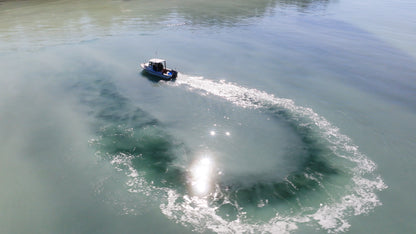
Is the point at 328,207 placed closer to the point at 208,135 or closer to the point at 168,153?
the point at 208,135

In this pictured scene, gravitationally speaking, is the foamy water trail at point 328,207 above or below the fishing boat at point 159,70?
below

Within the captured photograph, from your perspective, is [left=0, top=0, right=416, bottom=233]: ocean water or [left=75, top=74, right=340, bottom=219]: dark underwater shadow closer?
[left=0, top=0, right=416, bottom=233]: ocean water

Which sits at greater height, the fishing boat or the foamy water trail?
the fishing boat

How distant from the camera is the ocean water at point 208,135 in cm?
2078

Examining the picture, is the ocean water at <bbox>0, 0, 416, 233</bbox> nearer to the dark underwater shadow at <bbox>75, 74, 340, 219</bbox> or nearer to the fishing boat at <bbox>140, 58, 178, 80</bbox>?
the dark underwater shadow at <bbox>75, 74, 340, 219</bbox>

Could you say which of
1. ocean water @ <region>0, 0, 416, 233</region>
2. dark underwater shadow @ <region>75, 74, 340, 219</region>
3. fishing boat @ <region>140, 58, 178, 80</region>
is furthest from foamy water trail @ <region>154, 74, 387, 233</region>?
fishing boat @ <region>140, 58, 178, 80</region>

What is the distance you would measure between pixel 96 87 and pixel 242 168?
84.8 ft

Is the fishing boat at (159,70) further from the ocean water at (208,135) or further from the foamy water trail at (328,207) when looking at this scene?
the foamy water trail at (328,207)

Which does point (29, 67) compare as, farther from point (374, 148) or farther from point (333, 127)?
point (374, 148)

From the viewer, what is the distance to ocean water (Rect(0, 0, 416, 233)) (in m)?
20.8

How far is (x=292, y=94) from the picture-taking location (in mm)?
37281

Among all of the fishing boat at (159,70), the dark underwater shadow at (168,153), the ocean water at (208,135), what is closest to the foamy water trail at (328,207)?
the ocean water at (208,135)

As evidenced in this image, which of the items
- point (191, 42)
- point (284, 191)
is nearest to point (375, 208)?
point (284, 191)


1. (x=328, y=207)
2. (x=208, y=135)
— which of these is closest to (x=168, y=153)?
(x=208, y=135)
